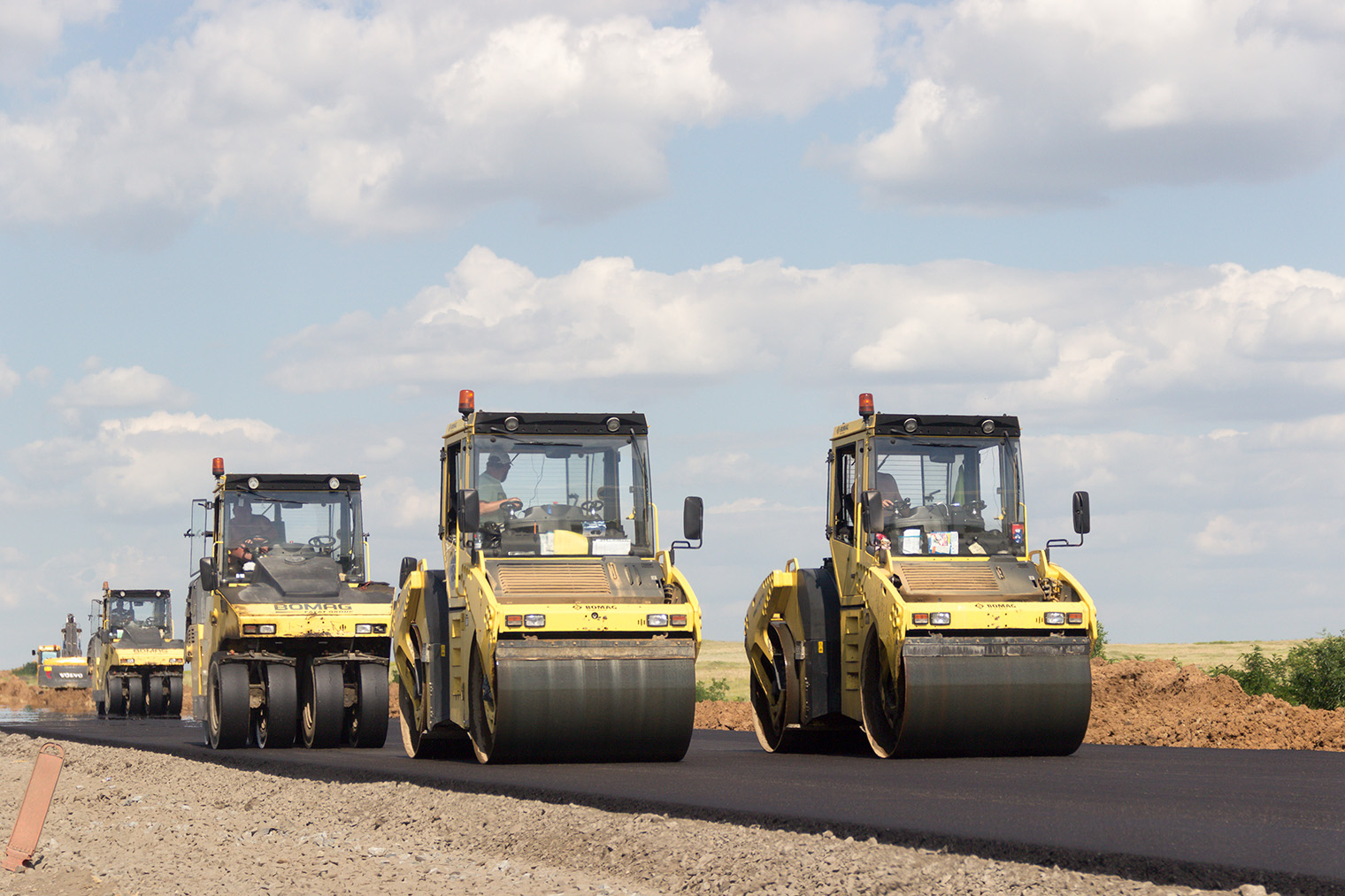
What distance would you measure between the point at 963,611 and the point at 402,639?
5.95 meters

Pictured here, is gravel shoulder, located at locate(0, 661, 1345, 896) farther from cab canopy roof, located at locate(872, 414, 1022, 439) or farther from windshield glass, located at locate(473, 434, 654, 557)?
cab canopy roof, located at locate(872, 414, 1022, 439)

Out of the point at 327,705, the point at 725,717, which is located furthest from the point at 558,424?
the point at 725,717

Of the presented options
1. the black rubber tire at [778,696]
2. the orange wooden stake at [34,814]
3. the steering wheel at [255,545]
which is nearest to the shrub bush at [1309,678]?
the black rubber tire at [778,696]

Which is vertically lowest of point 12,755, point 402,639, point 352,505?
point 12,755

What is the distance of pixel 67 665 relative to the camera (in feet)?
157

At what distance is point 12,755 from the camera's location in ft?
80.5

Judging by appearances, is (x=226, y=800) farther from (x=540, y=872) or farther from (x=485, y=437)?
(x=540, y=872)

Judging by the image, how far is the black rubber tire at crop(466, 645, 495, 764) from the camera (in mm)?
15125

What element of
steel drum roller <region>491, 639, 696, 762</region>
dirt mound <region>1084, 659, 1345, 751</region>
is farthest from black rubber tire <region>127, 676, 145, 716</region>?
steel drum roller <region>491, 639, 696, 762</region>

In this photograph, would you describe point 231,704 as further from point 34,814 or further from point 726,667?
point 726,667

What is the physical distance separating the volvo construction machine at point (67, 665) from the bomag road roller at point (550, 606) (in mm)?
32964

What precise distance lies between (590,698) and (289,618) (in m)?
6.82

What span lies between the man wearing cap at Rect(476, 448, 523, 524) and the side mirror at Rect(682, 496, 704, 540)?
1.59m

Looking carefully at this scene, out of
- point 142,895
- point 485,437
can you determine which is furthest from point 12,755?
point 142,895
